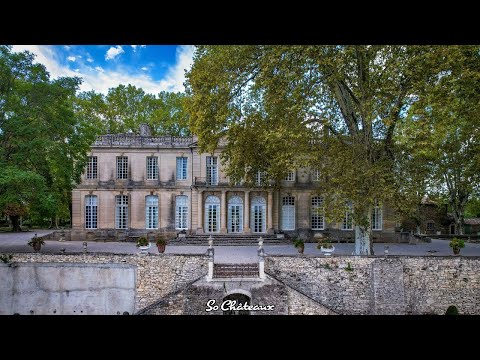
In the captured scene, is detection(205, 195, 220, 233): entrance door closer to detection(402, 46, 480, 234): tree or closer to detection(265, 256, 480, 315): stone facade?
detection(265, 256, 480, 315): stone facade

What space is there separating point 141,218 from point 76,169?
457 cm

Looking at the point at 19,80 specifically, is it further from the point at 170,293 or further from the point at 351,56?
the point at 351,56

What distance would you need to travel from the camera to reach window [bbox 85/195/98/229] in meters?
16.0

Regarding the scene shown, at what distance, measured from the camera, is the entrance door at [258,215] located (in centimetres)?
1559

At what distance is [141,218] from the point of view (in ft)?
52.4

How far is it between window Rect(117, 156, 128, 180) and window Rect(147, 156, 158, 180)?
111cm

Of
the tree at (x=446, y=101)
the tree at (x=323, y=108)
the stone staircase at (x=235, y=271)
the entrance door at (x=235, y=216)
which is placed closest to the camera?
the tree at (x=446, y=101)

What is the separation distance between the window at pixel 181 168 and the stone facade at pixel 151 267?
6.76 metres

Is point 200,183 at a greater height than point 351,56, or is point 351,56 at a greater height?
point 351,56

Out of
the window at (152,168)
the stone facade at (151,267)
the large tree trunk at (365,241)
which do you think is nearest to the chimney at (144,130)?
the window at (152,168)

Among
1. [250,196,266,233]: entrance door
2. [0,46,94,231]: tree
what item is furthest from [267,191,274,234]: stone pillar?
[0,46,94,231]: tree

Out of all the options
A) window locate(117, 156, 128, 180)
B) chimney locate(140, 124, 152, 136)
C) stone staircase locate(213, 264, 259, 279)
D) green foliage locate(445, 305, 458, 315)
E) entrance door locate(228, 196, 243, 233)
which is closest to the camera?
green foliage locate(445, 305, 458, 315)

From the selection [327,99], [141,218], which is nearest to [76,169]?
[141,218]

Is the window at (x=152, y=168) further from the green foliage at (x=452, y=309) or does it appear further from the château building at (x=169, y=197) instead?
the green foliage at (x=452, y=309)
